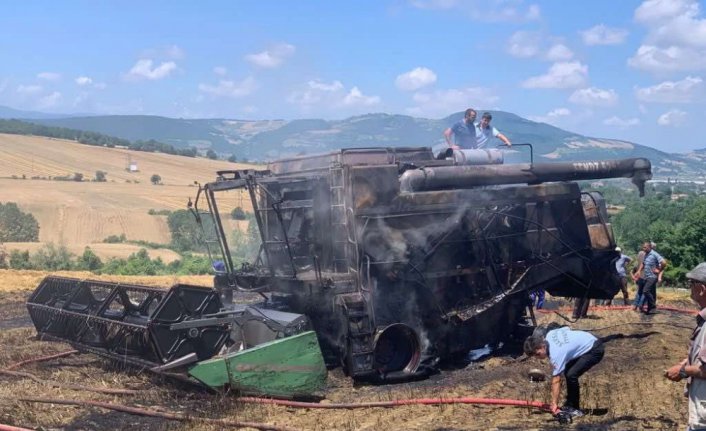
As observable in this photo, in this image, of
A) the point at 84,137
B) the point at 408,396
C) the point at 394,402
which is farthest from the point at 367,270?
the point at 84,137

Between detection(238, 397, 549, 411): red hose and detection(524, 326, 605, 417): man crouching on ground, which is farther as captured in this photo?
detection(238, 397, 549, 411): red hose

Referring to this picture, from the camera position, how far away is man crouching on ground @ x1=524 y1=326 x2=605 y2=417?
7438 mm

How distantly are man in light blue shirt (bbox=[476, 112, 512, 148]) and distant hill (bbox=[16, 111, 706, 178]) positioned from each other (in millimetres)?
595

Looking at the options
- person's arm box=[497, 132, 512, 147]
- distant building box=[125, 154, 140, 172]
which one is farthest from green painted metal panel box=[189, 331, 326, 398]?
distant building box=[125, 154, 140, 172]

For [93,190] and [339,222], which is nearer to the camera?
[339,222]

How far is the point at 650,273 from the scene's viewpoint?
1540 centimetres

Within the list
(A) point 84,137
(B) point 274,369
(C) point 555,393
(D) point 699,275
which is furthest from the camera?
(A) point 84,137

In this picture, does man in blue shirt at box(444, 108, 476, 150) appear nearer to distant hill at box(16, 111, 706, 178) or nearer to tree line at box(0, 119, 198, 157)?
distant hill at box(16, 111, 706, 178)

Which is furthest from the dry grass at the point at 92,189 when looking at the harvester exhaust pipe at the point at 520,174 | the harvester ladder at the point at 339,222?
the harvester exhaust pipe at the point at 520,174

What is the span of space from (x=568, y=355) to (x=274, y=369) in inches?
134

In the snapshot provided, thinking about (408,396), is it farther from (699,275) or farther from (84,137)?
(84,137)

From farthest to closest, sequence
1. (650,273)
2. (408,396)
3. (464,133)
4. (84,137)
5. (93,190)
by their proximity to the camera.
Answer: (84,137), (93,190), (650,273), (464,133), (408,396)

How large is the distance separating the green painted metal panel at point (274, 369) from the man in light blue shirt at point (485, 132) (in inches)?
212

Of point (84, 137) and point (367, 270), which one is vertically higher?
point (84, 137)
